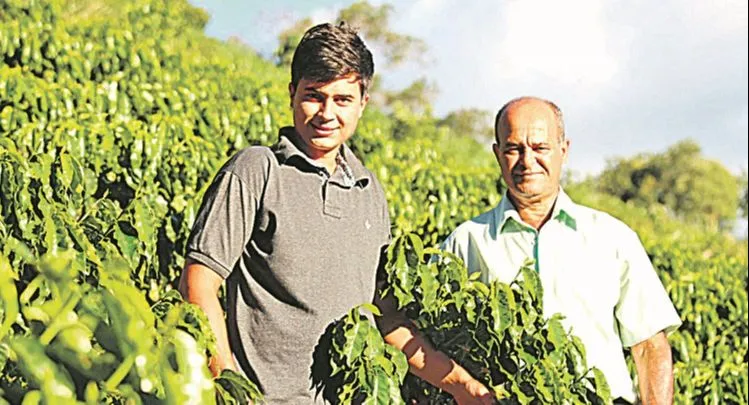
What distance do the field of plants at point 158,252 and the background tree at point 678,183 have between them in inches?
1068

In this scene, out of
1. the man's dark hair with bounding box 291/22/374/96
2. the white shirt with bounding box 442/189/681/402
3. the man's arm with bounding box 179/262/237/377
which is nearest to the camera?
the man's arm with bounding box 179/262/237/377

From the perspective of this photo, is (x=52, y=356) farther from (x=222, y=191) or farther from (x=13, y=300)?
(x=222, y=191)

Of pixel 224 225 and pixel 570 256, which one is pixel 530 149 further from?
pixel 224 225

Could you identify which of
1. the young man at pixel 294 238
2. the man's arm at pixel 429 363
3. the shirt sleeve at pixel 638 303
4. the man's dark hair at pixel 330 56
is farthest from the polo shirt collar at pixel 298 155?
the shirt sleeve at pixel 638 303

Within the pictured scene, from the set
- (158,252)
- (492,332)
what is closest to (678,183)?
(158,252)

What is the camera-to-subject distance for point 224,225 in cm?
222

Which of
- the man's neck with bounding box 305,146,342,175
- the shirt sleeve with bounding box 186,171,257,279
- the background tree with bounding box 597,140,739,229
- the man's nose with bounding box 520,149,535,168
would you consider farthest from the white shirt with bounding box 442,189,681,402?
the background tree with bounding box 597,140,739,229

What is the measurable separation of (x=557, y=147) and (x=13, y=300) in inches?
79.7

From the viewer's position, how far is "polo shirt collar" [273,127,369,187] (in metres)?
2.39

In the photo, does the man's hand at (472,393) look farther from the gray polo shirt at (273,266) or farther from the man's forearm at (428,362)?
the gray polo shirt at (273,266)

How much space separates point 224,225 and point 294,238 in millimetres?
164

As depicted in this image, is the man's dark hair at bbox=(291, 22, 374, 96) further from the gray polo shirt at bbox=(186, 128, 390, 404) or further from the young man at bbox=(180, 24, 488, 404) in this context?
the gray polo shirt at bbox=(186, 128, 390, 404)

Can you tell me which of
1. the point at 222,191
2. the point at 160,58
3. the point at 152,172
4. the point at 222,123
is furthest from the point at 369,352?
the point at 160,58

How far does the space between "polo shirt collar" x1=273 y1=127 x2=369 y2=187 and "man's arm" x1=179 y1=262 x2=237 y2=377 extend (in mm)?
339
